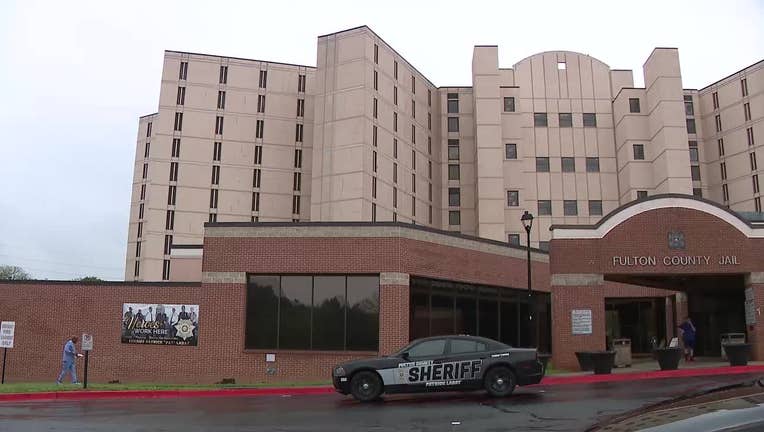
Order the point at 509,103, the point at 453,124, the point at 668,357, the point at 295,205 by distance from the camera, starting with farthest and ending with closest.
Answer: the point at 453,124, the point at 295,205, the point at 509,103, the point at 668,357

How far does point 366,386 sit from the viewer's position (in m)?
16.3

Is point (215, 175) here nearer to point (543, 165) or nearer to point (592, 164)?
point (543, 165)

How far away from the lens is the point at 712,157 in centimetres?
7319

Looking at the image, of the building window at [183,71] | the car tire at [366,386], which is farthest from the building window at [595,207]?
the car tire at [366,386]

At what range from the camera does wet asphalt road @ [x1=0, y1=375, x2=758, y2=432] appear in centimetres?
1193

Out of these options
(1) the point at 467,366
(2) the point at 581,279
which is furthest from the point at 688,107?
(1) the point at 467,366

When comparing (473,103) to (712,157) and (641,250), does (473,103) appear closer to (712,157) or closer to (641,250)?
(712,157)

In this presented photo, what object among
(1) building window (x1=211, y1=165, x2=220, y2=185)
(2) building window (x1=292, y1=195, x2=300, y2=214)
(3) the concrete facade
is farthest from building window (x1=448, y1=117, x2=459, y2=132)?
(1) building window (x1=211, y1=165, x2=220, y2=185)

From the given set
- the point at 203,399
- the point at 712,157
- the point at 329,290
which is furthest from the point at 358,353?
the point at 712,157

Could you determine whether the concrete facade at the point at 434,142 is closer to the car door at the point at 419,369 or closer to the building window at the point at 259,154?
the building window at the point at 259,154

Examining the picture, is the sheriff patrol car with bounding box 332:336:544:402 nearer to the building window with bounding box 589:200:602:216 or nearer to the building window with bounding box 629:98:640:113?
the building window with bounding box 589:200:602:216

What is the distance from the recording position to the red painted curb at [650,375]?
829 inches

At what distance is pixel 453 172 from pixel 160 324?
5170 centimetres

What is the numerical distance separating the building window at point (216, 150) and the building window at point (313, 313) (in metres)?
44.9
